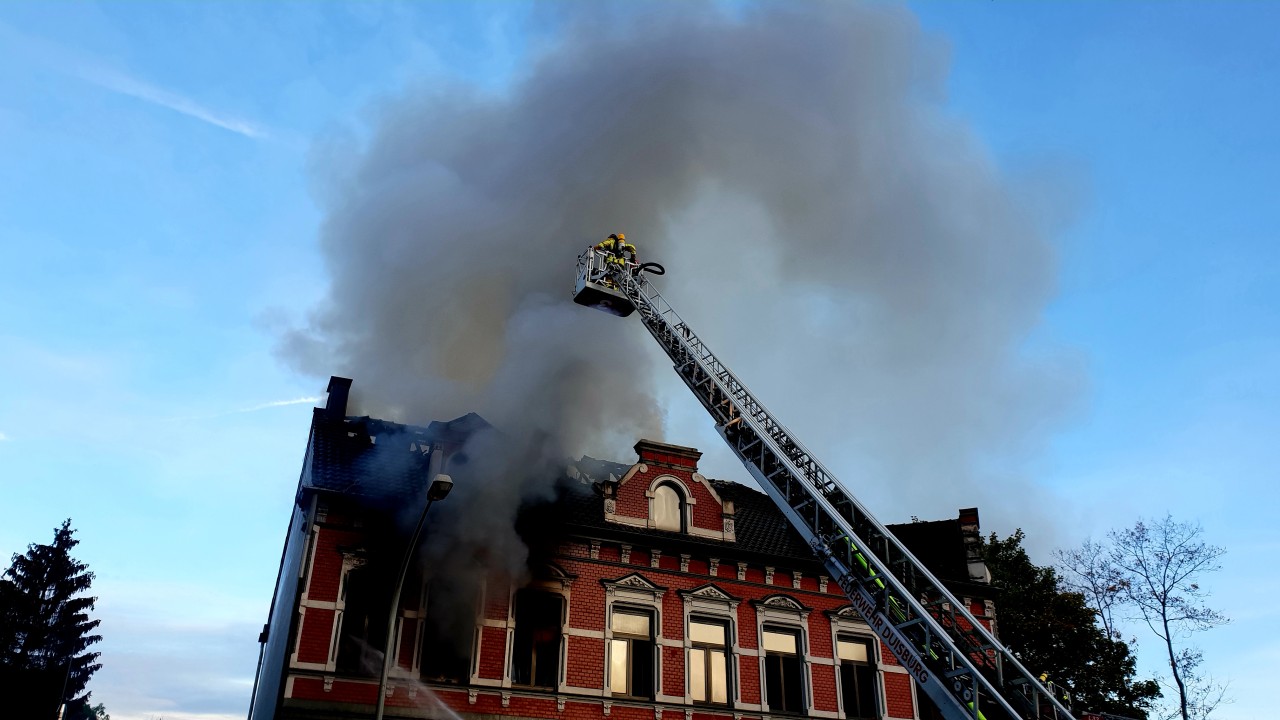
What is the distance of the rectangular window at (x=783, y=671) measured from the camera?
18031 mm

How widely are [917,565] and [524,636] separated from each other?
8.25 metres

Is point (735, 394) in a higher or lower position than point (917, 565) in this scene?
higher

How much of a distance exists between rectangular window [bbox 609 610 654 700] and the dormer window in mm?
2063

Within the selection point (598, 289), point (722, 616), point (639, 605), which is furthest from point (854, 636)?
point (598, 289)

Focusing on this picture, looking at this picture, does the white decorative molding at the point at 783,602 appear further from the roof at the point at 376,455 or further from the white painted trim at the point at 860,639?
the roof at the point at 376,455

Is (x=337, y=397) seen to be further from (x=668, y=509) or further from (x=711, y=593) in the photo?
(x=711, y=593)

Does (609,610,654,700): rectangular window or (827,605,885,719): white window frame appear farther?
(827,605,885,719): white window frame

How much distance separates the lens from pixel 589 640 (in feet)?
55.3

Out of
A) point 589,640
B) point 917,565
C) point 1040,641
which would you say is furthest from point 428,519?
point 1040,641

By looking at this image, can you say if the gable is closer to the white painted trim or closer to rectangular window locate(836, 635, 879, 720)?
the white painted trim

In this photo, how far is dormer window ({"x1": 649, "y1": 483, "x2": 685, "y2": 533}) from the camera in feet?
61.3

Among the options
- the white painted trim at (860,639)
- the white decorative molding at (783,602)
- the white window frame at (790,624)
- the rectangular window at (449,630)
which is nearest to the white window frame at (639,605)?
the white window frame at (790,624)

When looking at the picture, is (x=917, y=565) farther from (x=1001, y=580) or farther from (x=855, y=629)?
(x=1001, y=580)

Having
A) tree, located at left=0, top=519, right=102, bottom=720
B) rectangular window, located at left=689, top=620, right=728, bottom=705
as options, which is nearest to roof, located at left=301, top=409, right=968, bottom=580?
rectangular window, located at left=689, top=620, right=728, bottom=705
